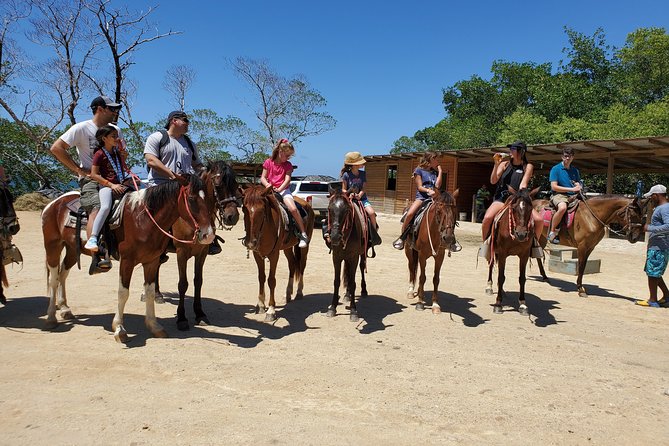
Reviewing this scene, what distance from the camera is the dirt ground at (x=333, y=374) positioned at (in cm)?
337

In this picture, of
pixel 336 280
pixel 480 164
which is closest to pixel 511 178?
pixel 336 280

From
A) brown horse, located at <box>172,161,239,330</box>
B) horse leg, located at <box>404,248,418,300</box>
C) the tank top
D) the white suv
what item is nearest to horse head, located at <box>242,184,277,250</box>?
brown horse, located at <box>172,161,239,330</box>

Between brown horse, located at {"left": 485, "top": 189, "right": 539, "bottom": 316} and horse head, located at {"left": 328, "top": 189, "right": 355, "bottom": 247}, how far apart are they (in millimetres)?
2493

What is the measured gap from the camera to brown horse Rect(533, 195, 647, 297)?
28.0ft

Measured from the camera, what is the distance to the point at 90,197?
516cm

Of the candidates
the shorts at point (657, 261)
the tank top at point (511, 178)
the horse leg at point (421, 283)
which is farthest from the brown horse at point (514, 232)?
the shorts at point (657, 261)

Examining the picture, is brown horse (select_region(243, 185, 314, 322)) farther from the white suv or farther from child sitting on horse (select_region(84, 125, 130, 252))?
the white suv

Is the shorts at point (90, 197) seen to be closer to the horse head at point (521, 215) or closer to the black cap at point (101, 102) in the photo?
the black cap at point (101, 102)

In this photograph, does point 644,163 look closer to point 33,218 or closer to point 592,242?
point 592,242

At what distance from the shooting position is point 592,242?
892 centimetres

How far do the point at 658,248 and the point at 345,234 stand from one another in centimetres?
597

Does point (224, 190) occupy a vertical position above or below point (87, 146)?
below

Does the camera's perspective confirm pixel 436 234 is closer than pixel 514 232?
No

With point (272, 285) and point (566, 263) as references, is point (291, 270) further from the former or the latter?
point (566, 263)
